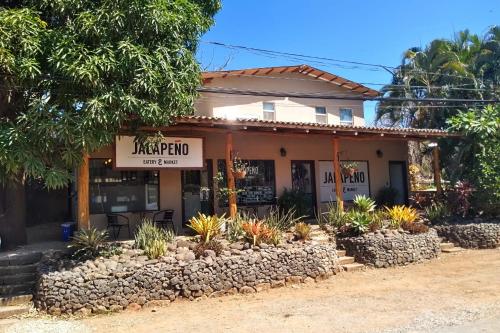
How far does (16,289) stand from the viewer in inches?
344

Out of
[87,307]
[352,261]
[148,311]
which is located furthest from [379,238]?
[87,307]

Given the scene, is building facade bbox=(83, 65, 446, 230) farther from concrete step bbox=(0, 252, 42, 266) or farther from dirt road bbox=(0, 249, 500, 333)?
dirt road bbox=(0, 249, 500, 333)

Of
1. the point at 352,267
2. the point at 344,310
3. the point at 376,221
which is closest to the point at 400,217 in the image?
the point at 376,221

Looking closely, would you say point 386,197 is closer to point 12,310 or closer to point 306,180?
point 306,180

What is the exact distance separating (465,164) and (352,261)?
7392mm

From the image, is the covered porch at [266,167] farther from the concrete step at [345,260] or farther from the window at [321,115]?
the concrete step at [345,260]

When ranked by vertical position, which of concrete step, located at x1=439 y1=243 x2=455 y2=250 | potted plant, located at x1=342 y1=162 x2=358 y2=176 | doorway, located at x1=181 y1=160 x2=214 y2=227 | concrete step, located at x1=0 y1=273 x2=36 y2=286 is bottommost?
concrete step, located at x1=439 y1=243 x2=455 y2=250

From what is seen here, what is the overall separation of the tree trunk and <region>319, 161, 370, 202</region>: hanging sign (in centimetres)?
960

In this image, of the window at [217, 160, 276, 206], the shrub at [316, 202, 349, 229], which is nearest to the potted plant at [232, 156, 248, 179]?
the window at [217, 160, 276, 206]

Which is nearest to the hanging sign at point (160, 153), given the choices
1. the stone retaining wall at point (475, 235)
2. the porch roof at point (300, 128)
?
the porch roof at point (300, 128)

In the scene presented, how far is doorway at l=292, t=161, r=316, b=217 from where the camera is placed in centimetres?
1577

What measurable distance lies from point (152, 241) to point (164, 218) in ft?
9.72

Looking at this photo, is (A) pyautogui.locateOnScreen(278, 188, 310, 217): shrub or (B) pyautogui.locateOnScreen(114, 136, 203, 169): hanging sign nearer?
(B) pyautogui.locateOnScreen(114, 136, 203, 169): hanging sign

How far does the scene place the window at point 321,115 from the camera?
733 inches
